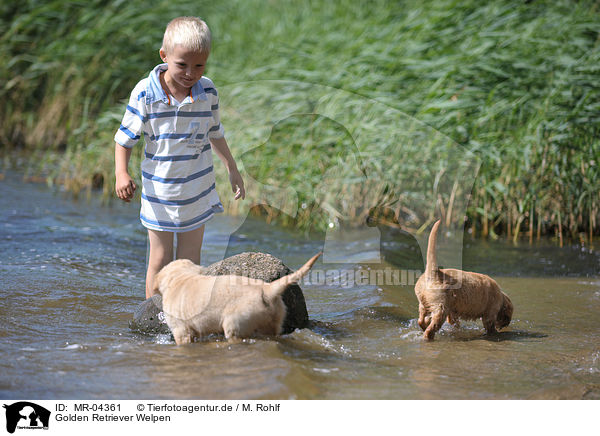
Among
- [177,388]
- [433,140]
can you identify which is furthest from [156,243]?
[433,140]

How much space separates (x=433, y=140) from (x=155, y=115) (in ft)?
12.8

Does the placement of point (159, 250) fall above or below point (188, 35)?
below

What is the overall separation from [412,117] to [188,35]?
4243mm

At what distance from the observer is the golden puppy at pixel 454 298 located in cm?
430

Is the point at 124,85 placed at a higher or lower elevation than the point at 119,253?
higher

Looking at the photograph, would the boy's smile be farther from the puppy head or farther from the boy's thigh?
the puppy head

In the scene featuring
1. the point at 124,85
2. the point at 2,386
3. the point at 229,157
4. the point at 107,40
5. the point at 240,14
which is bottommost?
the point at 2,386

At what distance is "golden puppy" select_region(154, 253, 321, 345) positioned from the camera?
3.79 m

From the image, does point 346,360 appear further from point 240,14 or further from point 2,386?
point 240,14

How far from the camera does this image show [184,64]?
414 centimetres

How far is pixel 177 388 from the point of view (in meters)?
3.52

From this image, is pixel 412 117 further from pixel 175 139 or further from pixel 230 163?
pixel 175 139

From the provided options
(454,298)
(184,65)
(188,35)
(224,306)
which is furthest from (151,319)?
(454,298)
